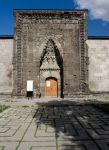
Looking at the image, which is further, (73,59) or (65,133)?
(73,59)

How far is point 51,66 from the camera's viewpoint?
20906 millimetres

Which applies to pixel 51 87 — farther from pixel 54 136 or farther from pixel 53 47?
pixel 54 136

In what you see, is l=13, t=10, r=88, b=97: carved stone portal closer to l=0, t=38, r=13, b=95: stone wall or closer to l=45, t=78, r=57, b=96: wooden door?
l=45, t=78, r=57, b=96: wooden door

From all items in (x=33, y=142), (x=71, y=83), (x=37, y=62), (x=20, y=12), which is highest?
(x=20, y=12)

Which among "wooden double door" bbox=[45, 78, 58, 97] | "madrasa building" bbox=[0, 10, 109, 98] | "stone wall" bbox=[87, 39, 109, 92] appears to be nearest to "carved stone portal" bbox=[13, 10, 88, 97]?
"madrasa building" bbox=[0, 10, 109, 98]

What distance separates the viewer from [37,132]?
6.26m

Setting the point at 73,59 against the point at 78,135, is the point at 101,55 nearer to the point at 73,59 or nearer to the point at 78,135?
the point at 73,59

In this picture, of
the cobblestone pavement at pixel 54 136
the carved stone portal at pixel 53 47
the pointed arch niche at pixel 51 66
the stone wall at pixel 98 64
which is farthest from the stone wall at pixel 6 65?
the cobblestone pavement at pixel 54 136

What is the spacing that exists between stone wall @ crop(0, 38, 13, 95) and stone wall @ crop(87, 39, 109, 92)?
7121 millimetres

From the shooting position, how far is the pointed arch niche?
20609 mm

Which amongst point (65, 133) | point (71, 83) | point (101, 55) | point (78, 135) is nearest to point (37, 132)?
point (65, 133)

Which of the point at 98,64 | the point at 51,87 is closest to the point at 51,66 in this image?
the point at 51,87

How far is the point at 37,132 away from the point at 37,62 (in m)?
14.2

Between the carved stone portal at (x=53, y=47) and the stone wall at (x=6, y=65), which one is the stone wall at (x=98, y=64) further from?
the stone wall at (x=6, y=65)
